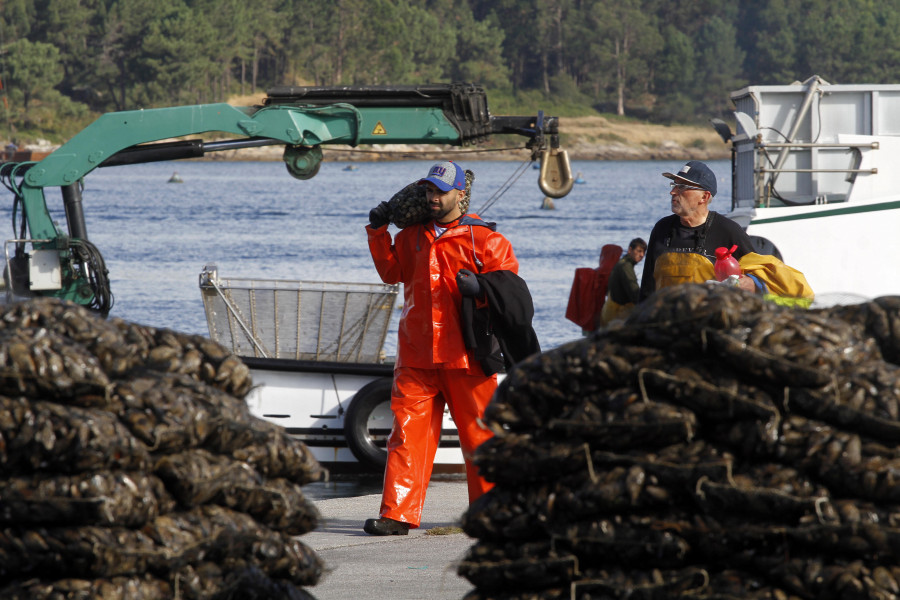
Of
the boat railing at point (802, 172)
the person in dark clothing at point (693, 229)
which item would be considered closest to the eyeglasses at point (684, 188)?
the person in dark clothing at point (693, 229)

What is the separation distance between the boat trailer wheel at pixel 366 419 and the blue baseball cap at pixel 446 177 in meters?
3.74

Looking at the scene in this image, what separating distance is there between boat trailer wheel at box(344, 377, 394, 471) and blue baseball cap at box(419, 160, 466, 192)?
3.74 m

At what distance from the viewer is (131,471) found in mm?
3391

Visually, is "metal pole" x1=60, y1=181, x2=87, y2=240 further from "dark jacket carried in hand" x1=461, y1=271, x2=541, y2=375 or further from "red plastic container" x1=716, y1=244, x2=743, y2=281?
"red plastic container" x1=716, y1=244, x2=743, y2=281

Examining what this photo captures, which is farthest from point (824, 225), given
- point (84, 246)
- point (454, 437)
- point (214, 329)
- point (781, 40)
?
point (781, 40)

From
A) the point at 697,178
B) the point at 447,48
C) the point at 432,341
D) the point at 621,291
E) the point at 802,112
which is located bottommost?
the point at 621,291

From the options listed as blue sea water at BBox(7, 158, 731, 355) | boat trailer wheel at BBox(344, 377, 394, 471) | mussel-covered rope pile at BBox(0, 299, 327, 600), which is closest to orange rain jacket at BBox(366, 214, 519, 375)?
mussel-covered rope pile at BBox(0, 299, 327, 600)

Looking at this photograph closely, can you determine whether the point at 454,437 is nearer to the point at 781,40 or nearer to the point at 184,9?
the point at 184,9

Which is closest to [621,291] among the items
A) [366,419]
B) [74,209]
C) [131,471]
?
[366,419]

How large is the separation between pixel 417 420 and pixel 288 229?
40.3 meters

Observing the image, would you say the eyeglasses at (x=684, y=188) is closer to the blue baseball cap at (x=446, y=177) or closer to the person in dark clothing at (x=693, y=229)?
the person in dark clothing at (x=693, y=229)

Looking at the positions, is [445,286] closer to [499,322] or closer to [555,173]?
[499,322]

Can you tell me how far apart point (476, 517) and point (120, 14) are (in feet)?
416

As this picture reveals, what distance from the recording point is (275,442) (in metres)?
3.76
